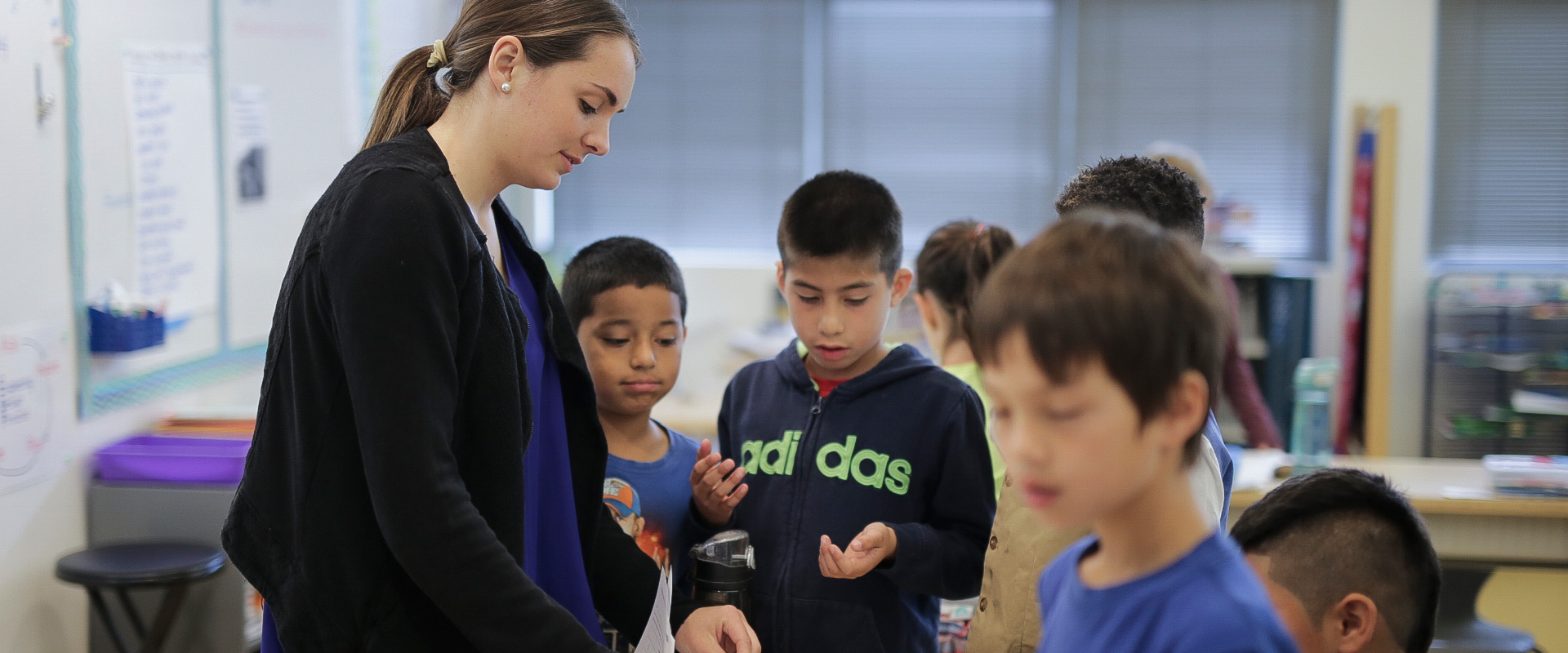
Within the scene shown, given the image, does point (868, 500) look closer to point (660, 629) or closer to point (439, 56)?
point (660, 629)

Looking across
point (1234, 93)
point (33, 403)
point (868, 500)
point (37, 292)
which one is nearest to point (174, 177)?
point (37, 292)

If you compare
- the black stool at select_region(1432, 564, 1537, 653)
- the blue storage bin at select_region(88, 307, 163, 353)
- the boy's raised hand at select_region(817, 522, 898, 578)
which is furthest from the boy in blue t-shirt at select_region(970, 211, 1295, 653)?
the blue storage bin at select_region(88, 307, 163, 353)

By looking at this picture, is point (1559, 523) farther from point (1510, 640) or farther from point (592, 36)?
point (592, 36)

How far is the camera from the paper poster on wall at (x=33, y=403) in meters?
2.42

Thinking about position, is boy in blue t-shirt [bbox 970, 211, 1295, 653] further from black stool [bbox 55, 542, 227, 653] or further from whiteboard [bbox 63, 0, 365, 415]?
whiteboard [bbox 63, 0, 365, 415]

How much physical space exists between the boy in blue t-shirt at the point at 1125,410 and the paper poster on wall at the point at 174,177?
8.80 ft

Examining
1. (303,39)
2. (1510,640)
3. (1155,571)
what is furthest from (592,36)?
(303,39)

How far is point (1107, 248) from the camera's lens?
2.43 feet

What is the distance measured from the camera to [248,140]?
3352 mm

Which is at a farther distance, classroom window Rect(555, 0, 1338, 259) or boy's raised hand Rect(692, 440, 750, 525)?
classroom window Rect(555, 0, 1338, 259)

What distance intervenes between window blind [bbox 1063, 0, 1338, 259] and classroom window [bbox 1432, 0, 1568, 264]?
1.56 feet

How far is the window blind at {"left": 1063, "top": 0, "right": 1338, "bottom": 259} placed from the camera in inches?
204

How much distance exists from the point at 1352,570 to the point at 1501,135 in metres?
4.69

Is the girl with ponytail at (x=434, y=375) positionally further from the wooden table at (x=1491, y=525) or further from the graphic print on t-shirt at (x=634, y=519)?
the wooden table at (x=1491, y=525)
